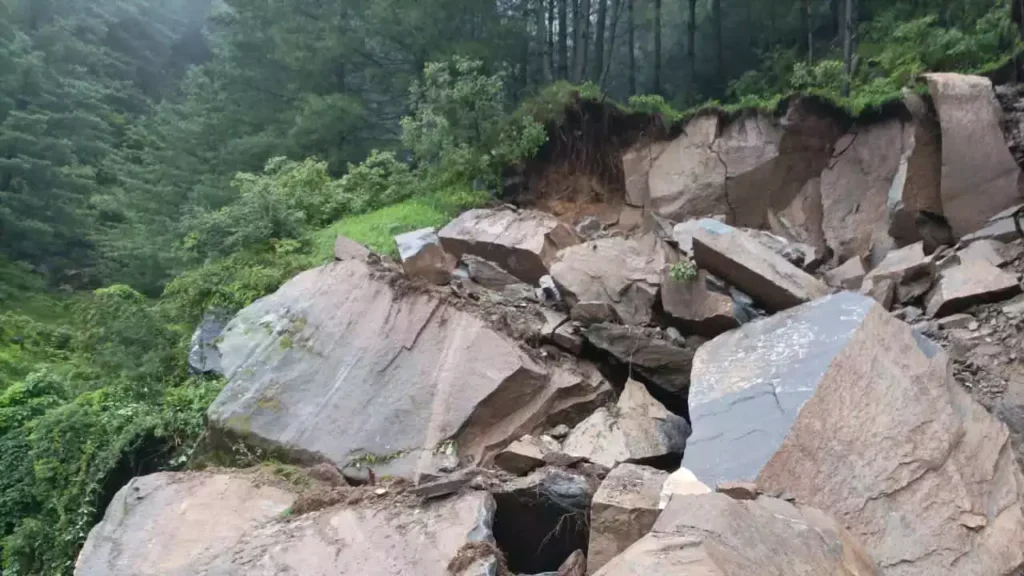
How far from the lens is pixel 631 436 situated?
5.94 meters

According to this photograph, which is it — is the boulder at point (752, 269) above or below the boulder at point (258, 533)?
above

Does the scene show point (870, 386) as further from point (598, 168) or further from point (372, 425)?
point (598, 168)

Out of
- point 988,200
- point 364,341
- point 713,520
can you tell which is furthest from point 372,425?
point 988,200

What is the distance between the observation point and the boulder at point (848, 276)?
30.1 ft

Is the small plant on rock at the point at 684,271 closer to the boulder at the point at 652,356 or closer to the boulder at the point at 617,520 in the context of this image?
the boulder at the point at 652,356

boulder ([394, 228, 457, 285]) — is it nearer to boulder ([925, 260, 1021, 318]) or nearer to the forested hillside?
the forested hillside

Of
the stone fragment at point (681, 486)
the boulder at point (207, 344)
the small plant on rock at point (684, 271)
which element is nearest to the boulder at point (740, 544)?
the stone fragment at point (681, 486)

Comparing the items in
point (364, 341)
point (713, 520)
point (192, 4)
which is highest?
point (192, 4)

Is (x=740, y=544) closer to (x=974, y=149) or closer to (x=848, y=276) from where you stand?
(x=848, y=276)

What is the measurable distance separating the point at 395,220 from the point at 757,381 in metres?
7.46

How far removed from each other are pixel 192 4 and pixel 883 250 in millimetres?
33947

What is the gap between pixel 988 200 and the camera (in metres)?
8.91

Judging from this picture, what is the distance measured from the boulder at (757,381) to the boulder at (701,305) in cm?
70

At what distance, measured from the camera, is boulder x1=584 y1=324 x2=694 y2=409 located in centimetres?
708
